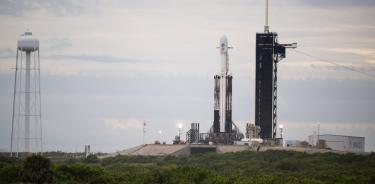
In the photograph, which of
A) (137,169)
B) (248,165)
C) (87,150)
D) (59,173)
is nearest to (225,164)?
(248,165)

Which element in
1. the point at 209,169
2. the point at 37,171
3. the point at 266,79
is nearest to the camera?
the point at 37,171

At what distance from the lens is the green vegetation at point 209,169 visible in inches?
3226

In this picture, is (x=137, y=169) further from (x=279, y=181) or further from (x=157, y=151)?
(x=157, y=151)

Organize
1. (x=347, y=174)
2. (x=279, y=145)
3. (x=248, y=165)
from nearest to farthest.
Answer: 1. (x=347, y=174)
2. (x=248, y=165)
3. (x=279, y=145)

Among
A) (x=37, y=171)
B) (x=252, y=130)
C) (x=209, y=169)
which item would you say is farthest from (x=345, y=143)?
(x=37, y=171)

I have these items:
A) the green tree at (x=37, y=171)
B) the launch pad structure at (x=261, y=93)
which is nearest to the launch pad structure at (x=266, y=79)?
the launch pad structure at (x=261, y=93)

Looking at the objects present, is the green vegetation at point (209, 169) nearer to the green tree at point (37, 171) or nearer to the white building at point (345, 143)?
the green tree at point (37, 171)

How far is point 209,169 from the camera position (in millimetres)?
108938

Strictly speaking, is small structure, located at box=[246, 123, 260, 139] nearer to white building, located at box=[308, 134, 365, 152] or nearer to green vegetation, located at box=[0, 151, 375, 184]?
green vegetation, located at box=[0, 151, 375, 184]

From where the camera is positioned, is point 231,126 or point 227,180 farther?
point 231,126

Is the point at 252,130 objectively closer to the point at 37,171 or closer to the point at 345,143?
the point at 345,143

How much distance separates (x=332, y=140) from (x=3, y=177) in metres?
63.1

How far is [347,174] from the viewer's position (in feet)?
321

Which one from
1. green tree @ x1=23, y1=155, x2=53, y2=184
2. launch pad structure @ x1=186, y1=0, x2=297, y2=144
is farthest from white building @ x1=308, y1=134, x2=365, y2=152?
green tree @ x1=23, y1=155, x2=53, y2=184
